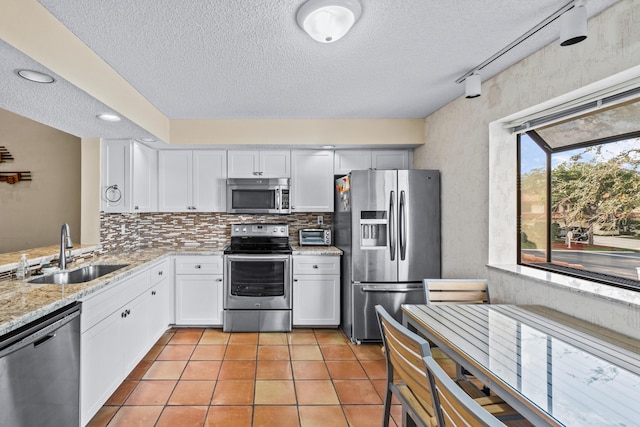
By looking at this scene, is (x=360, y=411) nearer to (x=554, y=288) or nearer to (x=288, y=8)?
(x=554, y=288)

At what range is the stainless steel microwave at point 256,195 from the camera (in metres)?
3.94

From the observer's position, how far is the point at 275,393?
2.51m

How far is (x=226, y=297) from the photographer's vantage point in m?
3.73

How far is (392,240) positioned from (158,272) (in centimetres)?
235

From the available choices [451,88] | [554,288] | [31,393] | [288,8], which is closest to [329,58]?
[288,8]

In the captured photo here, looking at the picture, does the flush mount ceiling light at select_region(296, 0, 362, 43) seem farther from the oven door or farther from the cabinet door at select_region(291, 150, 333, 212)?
the oven door

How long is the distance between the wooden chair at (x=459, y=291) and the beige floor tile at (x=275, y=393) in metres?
1.27

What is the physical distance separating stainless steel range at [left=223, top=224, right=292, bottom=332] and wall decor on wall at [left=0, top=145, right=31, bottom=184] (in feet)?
7.85

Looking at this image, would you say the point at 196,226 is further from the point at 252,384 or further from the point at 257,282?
the point at 252,384

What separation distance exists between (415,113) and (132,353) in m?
3.44

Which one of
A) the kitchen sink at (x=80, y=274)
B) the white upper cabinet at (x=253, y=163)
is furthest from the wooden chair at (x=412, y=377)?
the white upper cabinet at (x=253, y=163)

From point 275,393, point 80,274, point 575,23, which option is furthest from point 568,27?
point 80,274

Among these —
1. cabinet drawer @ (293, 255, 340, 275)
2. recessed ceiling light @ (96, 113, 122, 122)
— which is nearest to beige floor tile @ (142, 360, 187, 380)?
cabinet drawer @ (293, 255, 340, 275)

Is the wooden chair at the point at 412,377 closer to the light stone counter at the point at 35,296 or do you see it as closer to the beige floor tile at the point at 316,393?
the beige floor tile at the point at 316,393
